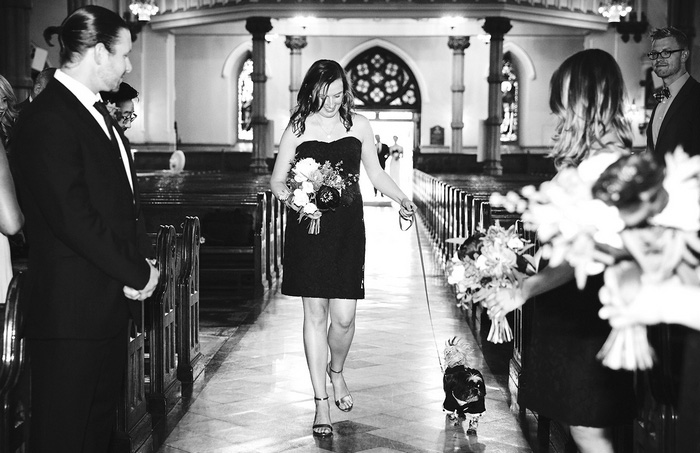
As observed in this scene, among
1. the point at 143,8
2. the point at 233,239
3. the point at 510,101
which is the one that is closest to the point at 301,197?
the point at 233,239

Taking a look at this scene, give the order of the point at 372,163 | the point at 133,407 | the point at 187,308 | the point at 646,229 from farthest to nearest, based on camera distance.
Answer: the point at 187,308 → the point at 372,163 → the point at 133,407 → the point at 646,229

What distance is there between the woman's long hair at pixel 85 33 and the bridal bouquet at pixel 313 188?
1718 millimetres

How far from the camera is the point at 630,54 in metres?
27.0

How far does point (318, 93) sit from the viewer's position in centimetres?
452

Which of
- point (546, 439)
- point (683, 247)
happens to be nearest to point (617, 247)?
point (683, 247)

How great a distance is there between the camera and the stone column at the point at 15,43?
15.4 meters

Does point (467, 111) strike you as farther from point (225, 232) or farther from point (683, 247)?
point (683, 247)

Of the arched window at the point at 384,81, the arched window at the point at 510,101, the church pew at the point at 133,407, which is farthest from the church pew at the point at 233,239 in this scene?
the arched window at the point at 510,101

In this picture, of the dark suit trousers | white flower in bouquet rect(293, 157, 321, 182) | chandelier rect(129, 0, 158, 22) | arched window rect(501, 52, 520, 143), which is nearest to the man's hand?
the dark suit trousers

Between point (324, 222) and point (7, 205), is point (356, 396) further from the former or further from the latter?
point (7, 205)

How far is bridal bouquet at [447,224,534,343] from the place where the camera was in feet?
8.21

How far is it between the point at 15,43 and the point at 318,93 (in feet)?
40.7

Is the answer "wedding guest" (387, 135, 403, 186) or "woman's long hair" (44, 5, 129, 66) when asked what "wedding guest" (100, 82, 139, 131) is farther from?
"wedding guest" (387, 135, 403, 186)

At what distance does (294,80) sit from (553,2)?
8.21 metres
